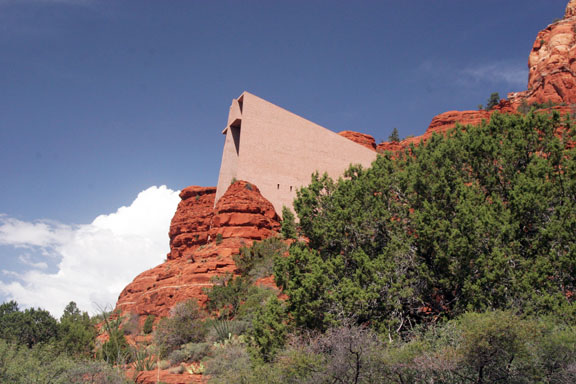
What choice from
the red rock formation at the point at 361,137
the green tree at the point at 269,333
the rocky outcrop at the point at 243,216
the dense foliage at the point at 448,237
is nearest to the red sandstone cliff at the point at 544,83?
the red rock formation at the point at 361,137

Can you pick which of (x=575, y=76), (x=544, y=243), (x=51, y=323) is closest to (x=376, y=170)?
(x=544, y=243)

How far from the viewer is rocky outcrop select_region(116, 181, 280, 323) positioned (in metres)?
29.1

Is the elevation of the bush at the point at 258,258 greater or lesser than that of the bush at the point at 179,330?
greater

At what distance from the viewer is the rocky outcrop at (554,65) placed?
5022 cm

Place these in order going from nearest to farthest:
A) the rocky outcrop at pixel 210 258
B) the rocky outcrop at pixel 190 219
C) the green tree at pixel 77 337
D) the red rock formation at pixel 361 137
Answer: the green tree at pixel 77 337 < the rocky outcrop at pixel 210 258 < the rocky outcrop at pixel 190 219 < the red rock formation at pixel 361 137

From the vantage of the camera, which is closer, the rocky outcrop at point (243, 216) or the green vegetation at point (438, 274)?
the green vegetation at point (438, 274)

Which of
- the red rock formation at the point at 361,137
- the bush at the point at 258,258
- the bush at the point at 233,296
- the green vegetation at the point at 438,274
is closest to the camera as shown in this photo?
the green vegetation at the point at 438,274

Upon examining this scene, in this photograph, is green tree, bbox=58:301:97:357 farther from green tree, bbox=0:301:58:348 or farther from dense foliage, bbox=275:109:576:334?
dense foliage, bbox=275:109:576:334

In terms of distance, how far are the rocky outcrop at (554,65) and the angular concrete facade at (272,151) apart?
25.9 meters

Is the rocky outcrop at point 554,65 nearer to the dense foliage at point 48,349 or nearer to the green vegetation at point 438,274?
the green vegetation at point 438,274

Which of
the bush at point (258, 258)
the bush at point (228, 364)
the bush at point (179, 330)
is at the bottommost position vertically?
the bush at point (228, 364)

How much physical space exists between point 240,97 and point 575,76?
3774 cm

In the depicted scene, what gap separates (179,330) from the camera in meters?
23.9

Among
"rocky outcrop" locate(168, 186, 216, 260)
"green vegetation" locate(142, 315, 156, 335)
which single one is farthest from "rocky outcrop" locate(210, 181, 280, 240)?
"rocky outcrop" locate(168, 186, 216, 260)
